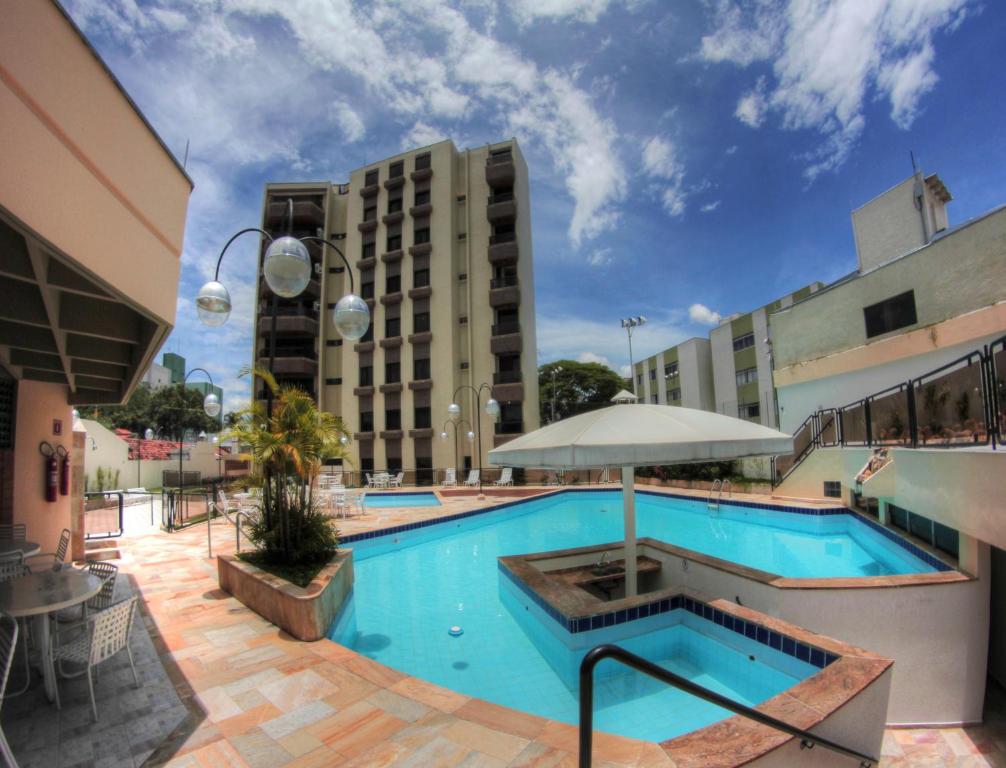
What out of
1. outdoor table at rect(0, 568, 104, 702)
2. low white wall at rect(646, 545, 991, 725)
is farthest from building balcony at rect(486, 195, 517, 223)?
outdoor table at rect(0, 568, 104, 702)

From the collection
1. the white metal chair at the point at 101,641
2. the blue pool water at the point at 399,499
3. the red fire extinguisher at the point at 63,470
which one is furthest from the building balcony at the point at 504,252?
the white metal chair at the point at 101,641

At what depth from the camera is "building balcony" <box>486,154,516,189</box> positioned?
2705cm

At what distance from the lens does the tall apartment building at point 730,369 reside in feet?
96.8

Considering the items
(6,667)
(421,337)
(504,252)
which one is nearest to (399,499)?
(421,337)

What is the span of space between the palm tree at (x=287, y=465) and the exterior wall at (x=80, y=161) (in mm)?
2378

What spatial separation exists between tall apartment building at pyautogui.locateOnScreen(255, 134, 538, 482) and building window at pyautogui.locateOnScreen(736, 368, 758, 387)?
16013 mm

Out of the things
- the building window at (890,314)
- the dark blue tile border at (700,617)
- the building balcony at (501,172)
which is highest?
the building balcony at (501,172)

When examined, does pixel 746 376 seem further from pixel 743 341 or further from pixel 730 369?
pixel 743 341

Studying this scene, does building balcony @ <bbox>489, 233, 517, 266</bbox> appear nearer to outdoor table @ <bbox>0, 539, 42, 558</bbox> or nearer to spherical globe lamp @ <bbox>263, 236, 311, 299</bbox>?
spherical globe lamp @ <bbox>263, 236, 311, 299</bbox>

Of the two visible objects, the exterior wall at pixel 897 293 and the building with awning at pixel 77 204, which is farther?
the exterior wall at pixel 897 293

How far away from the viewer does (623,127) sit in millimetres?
12453

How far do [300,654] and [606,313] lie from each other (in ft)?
103

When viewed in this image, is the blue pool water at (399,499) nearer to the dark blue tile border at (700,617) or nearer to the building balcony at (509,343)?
the building balcony at (509,343)

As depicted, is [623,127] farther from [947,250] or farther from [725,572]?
[725,572]
